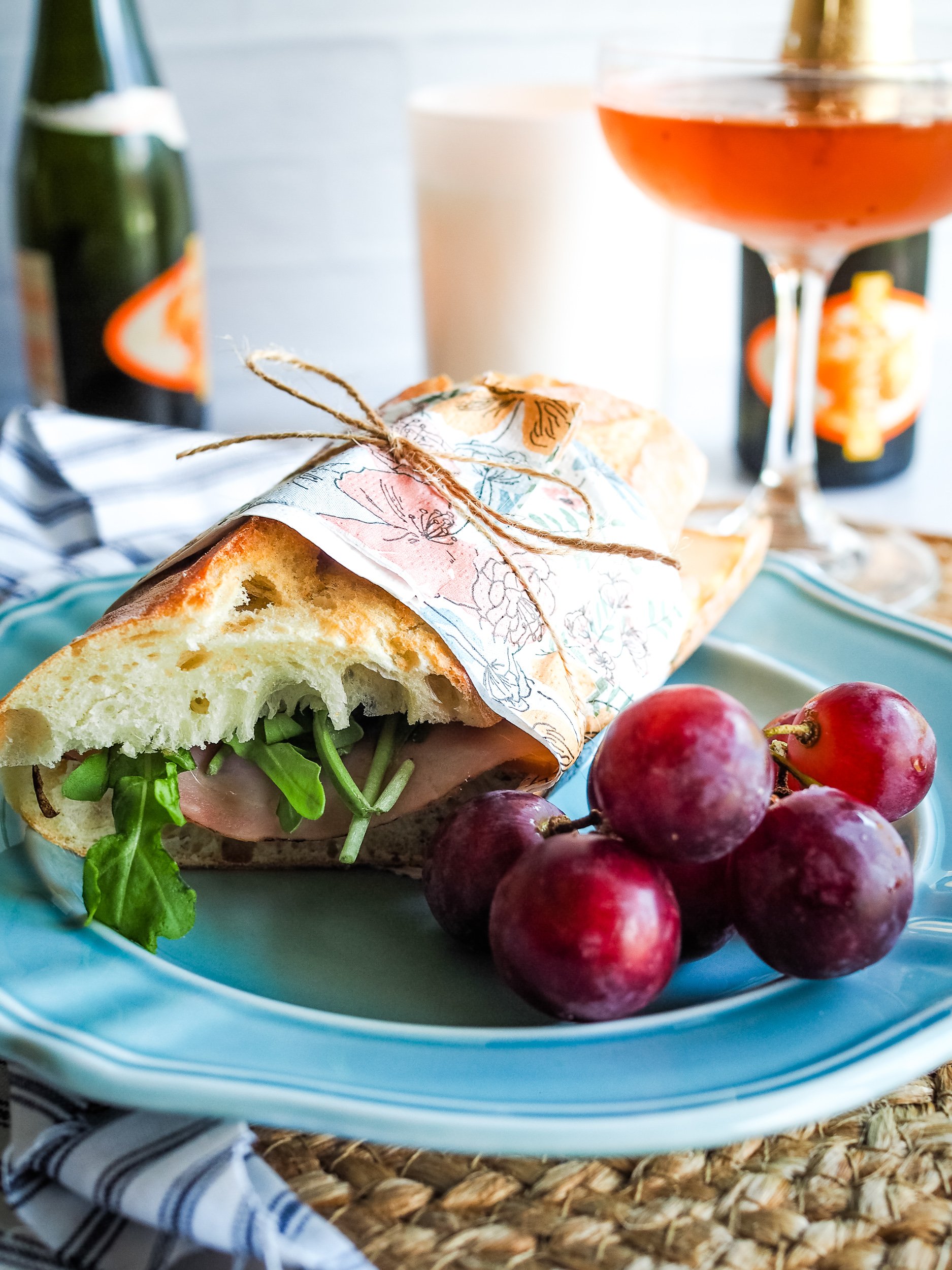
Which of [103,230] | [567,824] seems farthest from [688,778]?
[103,230]

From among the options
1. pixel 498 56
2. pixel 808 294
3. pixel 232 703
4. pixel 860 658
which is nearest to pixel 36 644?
pixel 232 703

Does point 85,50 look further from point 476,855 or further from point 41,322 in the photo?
point 476,855

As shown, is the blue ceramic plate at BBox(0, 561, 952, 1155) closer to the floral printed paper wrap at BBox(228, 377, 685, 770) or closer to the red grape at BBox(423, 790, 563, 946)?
the red grape at BBox(423, 790, 563, 946)

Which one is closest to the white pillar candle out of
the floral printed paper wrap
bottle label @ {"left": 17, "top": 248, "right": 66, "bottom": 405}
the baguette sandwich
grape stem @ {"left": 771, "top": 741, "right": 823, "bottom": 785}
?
bottle label @ {"left": 17, "top": 248, "right": 66, "bottom": 405}

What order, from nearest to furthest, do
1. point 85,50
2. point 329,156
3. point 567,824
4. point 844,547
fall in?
1. point 567,824
2. point 844,547
3. point 85,50
4. point 329,156

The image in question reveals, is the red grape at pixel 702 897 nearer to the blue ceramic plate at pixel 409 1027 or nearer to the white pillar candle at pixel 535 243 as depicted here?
the blue ceramic plate at pixel 409 1027

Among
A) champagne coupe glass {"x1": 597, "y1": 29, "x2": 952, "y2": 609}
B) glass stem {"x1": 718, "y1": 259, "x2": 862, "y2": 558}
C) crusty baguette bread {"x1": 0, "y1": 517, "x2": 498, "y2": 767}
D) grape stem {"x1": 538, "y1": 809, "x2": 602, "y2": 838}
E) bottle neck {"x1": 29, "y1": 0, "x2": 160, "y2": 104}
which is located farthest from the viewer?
bottle neck {"x1": 29, "y1": 0, "x2": 160, "y2": 104}

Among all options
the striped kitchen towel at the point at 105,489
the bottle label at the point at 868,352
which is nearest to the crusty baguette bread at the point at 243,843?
the striped kitchen towel at the point at 105,489
